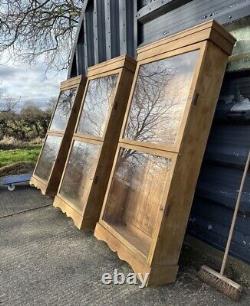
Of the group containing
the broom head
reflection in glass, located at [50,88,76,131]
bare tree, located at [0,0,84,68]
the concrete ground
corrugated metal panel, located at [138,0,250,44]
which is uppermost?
bare tree, located at [0,0,84,68]

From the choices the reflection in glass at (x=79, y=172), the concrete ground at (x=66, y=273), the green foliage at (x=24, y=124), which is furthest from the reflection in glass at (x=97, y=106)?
the green foliage at (x=24, y=124)

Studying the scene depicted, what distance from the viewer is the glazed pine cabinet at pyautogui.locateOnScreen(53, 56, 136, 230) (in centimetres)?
296

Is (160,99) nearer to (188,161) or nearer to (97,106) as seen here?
(188,161)

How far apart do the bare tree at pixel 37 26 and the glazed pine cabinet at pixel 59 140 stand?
6509 millimetres

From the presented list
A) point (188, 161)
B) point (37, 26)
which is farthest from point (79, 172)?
point (37, 26)

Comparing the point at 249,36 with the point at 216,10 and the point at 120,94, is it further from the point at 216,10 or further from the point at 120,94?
the point at 120,94

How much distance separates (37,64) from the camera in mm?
12102

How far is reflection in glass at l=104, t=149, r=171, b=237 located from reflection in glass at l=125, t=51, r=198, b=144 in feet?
0.53

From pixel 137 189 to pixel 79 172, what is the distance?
0.98 meters

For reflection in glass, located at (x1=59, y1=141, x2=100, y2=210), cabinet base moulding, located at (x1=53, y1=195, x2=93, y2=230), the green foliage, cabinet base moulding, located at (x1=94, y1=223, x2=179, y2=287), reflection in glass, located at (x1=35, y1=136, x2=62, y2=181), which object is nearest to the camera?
cabinet base moulding, located at (x1=94, y1=223, x2=179, y2=287)

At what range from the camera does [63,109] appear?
4.40 meters

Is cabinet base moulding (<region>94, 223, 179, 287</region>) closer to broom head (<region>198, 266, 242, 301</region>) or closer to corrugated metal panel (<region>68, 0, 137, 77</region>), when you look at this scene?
broom head (<region>198, 266, 242, 301</region>)

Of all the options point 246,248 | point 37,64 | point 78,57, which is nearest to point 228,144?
point 246,248

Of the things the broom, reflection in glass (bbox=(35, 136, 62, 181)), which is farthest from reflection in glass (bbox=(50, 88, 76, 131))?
the broom
